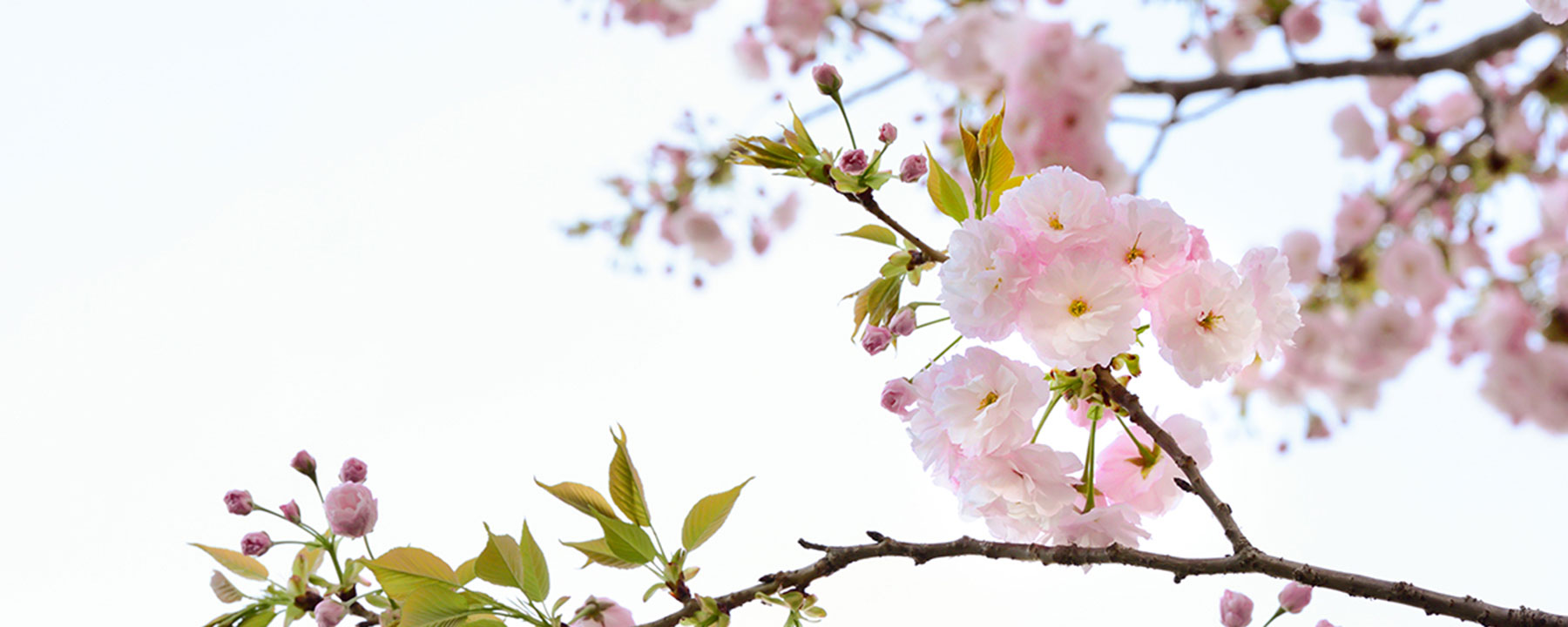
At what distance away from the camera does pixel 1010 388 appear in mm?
438

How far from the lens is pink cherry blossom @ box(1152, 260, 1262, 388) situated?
42 centimetres

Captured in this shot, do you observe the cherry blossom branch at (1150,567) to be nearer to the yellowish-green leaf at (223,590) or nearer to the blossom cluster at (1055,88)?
the yellowish-green leaf at (223,590)

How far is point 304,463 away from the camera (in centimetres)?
59

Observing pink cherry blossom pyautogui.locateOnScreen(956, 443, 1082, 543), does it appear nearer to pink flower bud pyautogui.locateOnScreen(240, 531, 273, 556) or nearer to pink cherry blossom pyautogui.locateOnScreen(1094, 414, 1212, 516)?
pink cherry blossom pyautogui.locateOnScreen(1094, 414, 1212, 516)

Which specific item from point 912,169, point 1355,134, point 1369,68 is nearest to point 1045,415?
point 912,169

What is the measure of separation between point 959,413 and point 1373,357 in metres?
2.08

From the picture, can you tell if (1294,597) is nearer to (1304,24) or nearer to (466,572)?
(466,572)

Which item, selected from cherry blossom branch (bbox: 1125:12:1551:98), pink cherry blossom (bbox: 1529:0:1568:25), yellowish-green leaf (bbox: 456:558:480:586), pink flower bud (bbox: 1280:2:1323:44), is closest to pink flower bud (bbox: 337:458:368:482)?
yellowish-green leaf (bbox: 456:558:480:586)

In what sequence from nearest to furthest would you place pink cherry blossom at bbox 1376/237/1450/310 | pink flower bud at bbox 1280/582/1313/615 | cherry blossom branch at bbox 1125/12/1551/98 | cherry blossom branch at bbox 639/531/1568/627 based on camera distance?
cherry blossom branch at bbox 639/531/1568/627 → pink flower bud at bbox 1280/582/1313/615 → cherry blossom branch at bbox 1125/12/1551/98 → pink cherry blossom at bbox 1376/237/1450/310

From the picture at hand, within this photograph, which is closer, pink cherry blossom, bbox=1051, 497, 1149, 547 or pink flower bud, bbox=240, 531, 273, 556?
pink cherry blossom, bbox=1051, 497, 1149, 547

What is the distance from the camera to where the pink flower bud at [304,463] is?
59 centimetres

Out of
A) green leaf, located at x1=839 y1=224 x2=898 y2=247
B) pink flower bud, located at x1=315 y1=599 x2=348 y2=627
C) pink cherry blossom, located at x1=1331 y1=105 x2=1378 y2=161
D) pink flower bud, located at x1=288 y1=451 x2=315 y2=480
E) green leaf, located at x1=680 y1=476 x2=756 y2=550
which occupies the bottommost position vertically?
pink flower bud, located at x1=315 y1=599 x2=348 y2=627

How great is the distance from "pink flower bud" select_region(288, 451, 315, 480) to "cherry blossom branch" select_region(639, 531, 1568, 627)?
29cm

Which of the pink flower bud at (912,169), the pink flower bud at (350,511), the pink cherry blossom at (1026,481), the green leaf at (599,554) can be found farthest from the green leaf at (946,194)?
the pink flower bud at (350,511)
